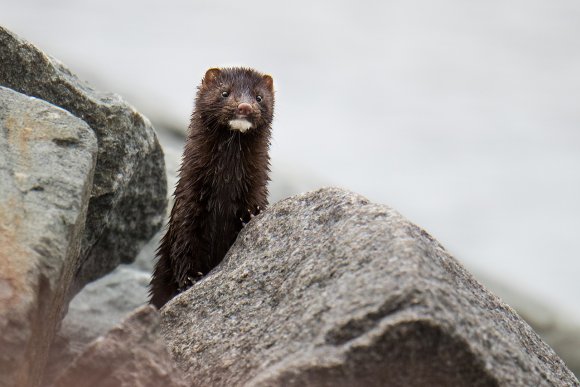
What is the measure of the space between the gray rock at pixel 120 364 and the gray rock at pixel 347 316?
262 millimetres

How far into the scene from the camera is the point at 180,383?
2.45 metres

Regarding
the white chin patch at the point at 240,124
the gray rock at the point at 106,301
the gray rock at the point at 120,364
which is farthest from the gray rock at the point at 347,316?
the gray rock at the point at 106,301

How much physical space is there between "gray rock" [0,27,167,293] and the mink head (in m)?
0.30

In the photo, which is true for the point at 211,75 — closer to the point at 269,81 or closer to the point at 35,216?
the point at 269,81

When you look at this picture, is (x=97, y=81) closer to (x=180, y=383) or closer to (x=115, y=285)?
(x=115, y=285)

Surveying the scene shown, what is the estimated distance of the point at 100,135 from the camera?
376 centimetres

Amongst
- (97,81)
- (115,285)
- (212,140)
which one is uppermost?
(212,140)

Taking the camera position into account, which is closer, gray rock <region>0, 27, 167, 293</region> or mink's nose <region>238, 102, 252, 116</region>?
gray rock <region>0, 27, 167, 293</region>

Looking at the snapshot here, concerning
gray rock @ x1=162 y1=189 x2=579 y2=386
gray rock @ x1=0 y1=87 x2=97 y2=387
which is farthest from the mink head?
gray rock @ x1=0 y1=87 x2=97 y2=387

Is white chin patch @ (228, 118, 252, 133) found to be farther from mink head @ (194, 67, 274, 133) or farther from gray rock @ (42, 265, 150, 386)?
gray rock @ (42, 265, 150, 386)

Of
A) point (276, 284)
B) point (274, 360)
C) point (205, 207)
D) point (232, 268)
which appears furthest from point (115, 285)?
point (274, 360)

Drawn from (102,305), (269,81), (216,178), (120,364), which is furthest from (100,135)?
(102,305)

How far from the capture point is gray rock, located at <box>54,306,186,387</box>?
2.38 metres

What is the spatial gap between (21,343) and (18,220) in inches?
16.5
